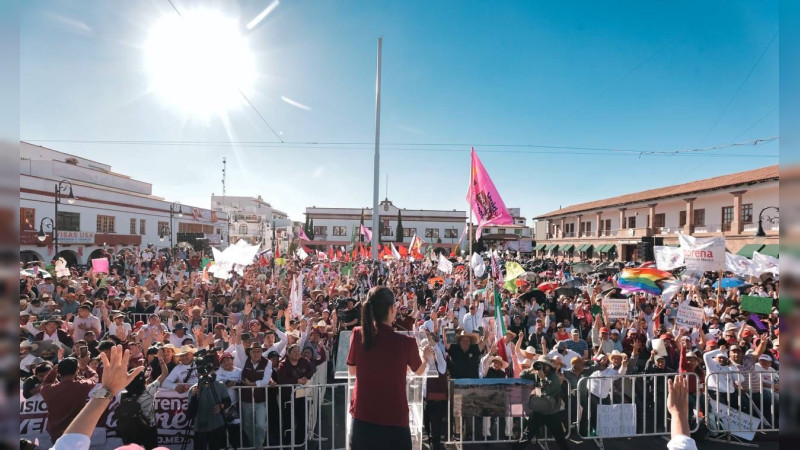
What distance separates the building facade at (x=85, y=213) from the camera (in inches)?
963

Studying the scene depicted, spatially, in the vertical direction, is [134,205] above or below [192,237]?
above

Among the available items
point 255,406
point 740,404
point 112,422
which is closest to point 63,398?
point 112,422

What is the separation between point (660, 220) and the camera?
110 ft

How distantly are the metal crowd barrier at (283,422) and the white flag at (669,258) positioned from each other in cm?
1106

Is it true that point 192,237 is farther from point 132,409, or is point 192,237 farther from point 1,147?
point 1,147

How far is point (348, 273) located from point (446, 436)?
11.9 metres

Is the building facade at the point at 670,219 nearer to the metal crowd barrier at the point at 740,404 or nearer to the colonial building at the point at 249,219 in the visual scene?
the metal crowd barrier at the point at 740,404

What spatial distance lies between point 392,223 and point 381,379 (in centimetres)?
5939

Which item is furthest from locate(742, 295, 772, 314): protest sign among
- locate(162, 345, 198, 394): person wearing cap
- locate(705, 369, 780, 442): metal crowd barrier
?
locate(162, 345, 198, 394): person wearing cap

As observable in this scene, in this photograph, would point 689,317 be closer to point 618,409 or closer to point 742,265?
point 618,409

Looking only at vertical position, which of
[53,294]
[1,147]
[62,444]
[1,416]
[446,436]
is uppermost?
[1,147]

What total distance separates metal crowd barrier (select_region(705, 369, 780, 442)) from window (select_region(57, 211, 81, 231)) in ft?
113

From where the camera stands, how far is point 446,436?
18.2 ft

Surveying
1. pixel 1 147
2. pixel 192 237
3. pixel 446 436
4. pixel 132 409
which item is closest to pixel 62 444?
pixel 1 147
